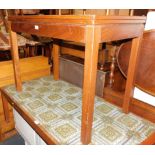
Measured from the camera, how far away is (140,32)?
97 cm

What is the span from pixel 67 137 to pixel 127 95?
0.49m

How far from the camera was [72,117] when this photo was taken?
44.0 inches

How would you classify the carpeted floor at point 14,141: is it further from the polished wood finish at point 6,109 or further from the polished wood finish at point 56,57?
the polished wood finish at point 56,57

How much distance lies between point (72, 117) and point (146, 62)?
588mm

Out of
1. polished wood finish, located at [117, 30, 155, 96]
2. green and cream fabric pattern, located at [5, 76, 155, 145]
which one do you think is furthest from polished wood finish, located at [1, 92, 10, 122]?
polished wood finish, located at [117, 30, 155, 96]

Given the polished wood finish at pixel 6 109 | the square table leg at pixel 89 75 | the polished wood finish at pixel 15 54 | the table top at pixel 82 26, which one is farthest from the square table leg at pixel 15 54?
the square table leg at pixel 89 75

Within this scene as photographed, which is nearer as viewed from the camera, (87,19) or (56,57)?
(87,19)

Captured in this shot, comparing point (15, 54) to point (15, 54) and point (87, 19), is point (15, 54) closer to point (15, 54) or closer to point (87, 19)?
point (15, 54)

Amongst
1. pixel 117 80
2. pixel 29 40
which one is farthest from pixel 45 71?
pixel 117 80

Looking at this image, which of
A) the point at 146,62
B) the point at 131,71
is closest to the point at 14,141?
the point at 131,71

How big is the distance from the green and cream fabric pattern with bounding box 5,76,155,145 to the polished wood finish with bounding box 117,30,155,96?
0.74 feet

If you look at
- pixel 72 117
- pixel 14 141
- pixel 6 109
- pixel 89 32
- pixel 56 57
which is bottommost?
pixel 14 141

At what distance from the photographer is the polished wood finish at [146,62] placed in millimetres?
998

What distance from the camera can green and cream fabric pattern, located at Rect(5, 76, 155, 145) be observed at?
0.94 metres
